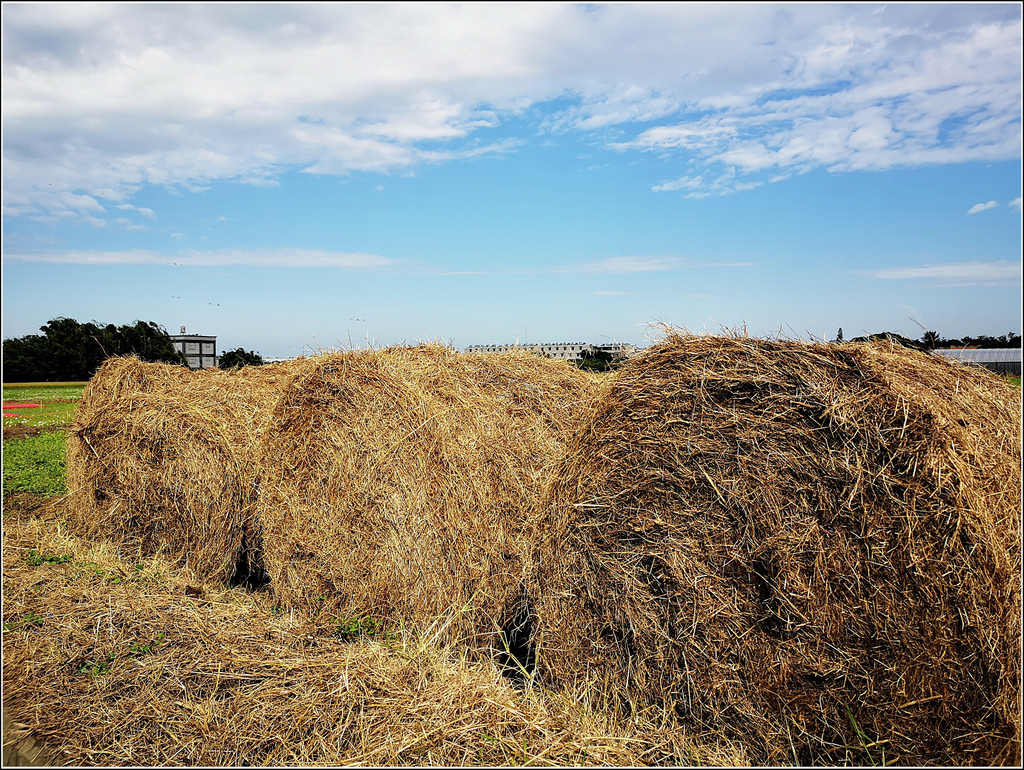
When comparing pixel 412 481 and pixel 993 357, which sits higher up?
pixel 993 357

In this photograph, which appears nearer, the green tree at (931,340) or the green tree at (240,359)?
the green tree at (931,340)

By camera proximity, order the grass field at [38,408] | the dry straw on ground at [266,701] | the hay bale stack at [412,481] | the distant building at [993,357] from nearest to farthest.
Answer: the dry straw on ground at [266,701] → the distant building at [993,357] → the hay bale stack at [412,481] → the grass field at [38,408]

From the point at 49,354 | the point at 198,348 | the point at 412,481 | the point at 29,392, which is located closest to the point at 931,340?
the point at 412,481

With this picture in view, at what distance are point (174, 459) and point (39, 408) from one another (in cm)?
2168

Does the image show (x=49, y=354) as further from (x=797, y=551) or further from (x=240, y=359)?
(x=797, y=551)

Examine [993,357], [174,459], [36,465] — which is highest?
[993,357]

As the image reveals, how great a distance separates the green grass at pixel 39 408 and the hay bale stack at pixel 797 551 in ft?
60.4

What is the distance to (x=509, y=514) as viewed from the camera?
5301mm

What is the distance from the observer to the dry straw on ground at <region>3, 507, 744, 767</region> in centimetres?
379

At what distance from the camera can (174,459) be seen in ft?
24.1

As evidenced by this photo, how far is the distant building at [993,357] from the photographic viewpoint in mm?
4152

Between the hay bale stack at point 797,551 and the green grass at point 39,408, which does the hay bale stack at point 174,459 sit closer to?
the hay bale stack at point 797,551

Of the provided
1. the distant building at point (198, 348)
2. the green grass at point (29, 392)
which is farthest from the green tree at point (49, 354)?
the distant building at point (198, 348)

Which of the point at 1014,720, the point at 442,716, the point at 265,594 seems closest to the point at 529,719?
the point at 442,716
